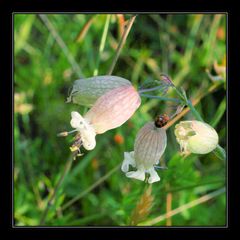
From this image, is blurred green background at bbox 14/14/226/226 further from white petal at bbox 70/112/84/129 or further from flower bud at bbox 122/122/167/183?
white petal at bbox 70/112/84/129

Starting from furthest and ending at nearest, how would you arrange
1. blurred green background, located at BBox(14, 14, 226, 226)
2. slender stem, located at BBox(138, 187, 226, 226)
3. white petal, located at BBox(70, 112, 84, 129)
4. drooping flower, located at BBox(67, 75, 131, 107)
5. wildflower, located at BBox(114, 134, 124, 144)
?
wildflower, located at BBox(114, 134, 124, 144)
blurred green background, located at BBox(14, 14, 226, 226)
slender stem, located at BBox(138, 187, 226, 226)
drooping flower, located at BBox(67, 75, 131, 107)
white petal, located at BBox(70, 112, 84, 129)

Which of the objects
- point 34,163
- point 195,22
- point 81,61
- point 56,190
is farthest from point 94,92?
point 195,22

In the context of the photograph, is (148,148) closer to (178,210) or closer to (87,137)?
(87,137)

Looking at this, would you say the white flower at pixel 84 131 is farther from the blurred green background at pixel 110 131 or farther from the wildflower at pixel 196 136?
the blurred green background at pixel 110 131

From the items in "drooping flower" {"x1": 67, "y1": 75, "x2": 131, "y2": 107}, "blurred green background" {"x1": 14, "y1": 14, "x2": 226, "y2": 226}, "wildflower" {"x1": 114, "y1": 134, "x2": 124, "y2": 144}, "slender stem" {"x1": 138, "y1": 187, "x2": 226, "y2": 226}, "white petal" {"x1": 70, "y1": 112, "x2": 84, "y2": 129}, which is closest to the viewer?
"white petal" {"x1": 70, "y1": 112, "x2": 84, "y2": 129}

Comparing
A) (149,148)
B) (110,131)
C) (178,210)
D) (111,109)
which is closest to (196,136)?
(149,148)

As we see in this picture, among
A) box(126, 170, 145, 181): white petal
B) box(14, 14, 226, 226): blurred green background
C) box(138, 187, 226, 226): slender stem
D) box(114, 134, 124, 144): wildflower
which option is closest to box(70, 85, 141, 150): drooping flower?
box(126, 170, 145, 181): white petal

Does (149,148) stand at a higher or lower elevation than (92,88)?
lower
